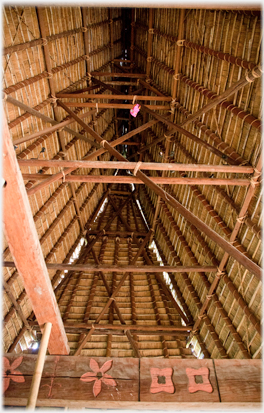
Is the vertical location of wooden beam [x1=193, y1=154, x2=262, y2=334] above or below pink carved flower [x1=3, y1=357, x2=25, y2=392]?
above

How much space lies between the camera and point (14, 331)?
3.78 metres

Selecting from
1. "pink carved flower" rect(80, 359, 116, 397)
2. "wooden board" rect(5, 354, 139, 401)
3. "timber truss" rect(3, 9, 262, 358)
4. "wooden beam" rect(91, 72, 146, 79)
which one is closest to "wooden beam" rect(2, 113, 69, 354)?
"timber truss" rect(3, 9, 262, 358)

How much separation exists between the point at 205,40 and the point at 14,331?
14.0ft

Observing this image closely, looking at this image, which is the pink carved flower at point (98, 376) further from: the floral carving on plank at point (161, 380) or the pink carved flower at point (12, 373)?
the pink carved flower at point (12, 373)

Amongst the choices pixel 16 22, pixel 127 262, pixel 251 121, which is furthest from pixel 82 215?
pixel 251 121

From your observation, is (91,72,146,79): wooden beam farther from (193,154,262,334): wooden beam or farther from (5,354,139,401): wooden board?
(5,354,139,401): wooden board

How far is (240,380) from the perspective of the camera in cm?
182

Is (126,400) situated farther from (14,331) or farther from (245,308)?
(14,331)

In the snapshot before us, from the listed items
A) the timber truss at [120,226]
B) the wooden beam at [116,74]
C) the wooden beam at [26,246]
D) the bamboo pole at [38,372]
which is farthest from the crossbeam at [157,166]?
the wooden beam at [116,74]

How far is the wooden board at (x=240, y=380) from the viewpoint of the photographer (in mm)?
1771

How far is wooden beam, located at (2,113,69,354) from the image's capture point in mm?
1479

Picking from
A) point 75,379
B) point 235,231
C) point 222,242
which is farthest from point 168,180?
point 75,379

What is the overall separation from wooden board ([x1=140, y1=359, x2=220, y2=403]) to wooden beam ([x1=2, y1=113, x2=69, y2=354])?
0.60 m

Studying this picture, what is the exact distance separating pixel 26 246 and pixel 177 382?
4.07ft
